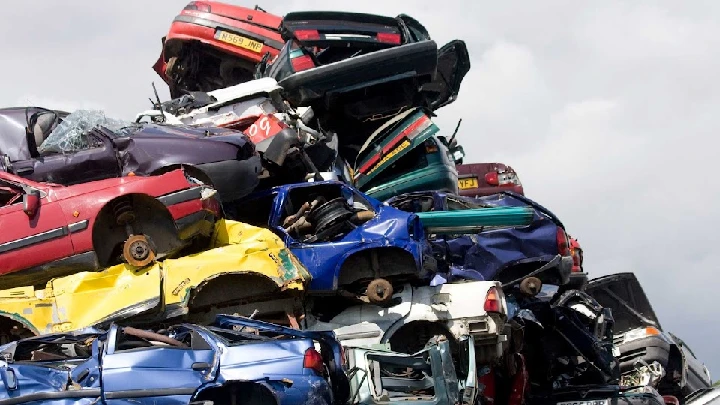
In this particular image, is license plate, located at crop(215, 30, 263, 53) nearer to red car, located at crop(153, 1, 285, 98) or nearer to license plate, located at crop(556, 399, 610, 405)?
red car, located at crop(153, 1, 285, 98)

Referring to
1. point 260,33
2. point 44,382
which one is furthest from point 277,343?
point 260,33

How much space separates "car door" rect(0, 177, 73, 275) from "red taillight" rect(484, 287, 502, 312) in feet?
15.2

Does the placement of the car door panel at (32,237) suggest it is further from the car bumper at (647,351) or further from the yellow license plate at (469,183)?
the yellow license plate at (469,183)

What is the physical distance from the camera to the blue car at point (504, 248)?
15.2 meters

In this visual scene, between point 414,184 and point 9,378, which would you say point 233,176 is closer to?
point 414,184

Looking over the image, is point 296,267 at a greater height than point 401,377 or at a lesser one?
greater

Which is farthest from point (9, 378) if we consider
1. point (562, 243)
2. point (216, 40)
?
point (216, 40)

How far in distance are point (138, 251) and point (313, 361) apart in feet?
12.2

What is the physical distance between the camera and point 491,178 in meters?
22.7

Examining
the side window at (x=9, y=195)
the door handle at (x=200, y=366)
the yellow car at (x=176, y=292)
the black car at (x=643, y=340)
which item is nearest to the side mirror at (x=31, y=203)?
the side window at (x=9, y=195)

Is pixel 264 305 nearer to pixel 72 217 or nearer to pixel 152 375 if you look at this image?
pixel 72 217

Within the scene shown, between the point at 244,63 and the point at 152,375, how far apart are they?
42.7 feet

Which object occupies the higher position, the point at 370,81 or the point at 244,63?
the point at 244,63

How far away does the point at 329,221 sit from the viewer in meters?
13.2
